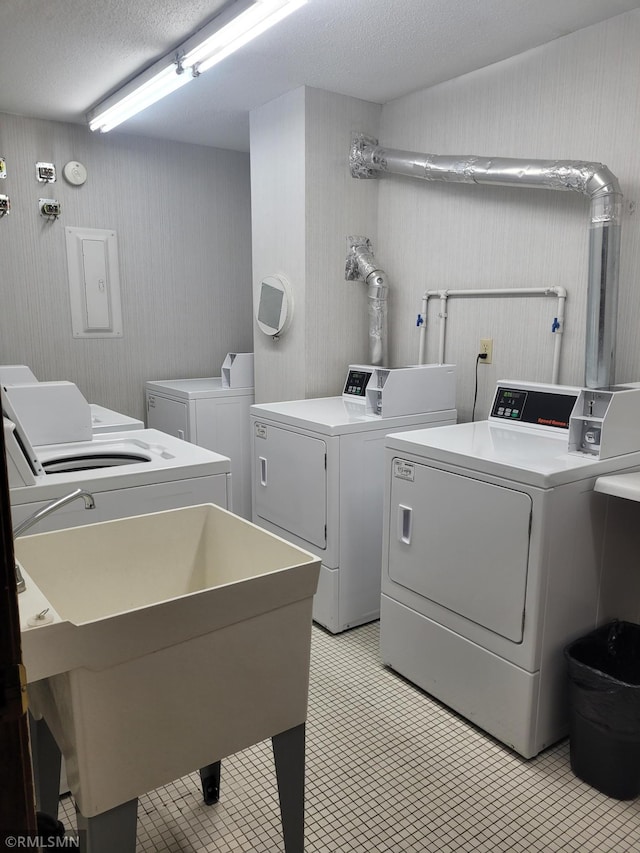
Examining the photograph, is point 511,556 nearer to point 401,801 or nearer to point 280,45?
point 401,801

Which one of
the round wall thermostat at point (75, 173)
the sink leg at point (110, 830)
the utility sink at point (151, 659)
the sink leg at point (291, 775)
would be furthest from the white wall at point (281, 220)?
the sink leg at point (110, 830)

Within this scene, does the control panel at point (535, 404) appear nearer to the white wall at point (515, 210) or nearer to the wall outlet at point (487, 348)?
the white wall at point (515, 210)

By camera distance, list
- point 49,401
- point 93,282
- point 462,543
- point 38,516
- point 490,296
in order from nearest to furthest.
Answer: point 38,516 → point 462,543 → point 49,401 → point 490,296 → point 93,282

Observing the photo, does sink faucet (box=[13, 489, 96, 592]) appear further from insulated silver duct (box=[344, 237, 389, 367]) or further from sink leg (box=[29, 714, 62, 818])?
insulated silver duct (box=[344, 237, 389, 367])

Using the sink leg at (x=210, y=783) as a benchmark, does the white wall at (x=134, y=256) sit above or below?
above

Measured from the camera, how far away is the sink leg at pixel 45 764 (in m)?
1.37

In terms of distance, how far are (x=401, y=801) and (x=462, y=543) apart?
0.83 meters

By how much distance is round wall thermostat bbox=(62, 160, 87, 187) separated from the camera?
155 inches

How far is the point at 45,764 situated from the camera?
139 cm

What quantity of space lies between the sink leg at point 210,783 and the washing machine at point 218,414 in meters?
2.18

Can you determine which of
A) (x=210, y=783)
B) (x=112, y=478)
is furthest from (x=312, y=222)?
(x=210, y=783)

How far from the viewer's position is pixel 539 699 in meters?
2.02

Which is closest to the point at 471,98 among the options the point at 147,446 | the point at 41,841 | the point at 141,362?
the point at 147,446

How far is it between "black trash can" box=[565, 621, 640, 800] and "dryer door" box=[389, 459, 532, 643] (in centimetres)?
23
